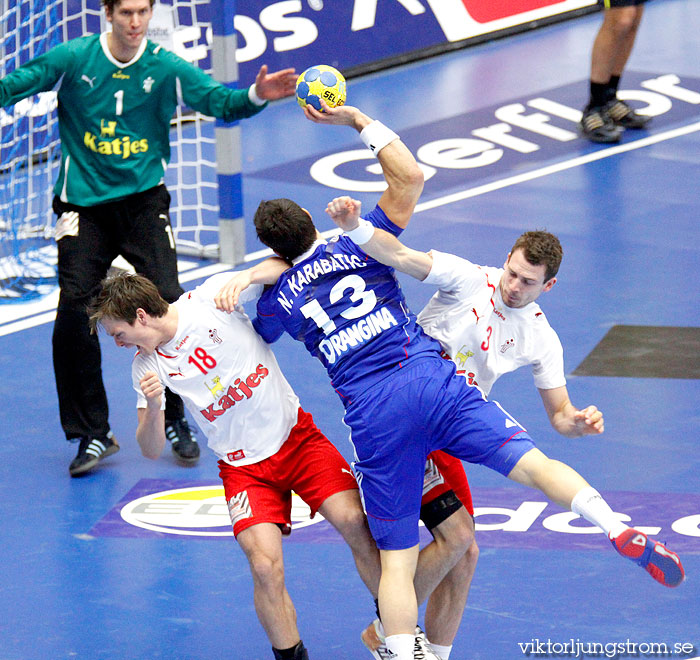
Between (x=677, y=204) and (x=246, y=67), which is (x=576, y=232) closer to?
(x=677, y=204)

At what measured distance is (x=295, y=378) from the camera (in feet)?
27.8

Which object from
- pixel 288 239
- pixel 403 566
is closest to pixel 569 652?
pixel 403 566

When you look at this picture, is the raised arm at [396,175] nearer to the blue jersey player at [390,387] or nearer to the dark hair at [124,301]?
the blue jersey player at [390,387]

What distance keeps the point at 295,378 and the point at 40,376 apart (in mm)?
1622

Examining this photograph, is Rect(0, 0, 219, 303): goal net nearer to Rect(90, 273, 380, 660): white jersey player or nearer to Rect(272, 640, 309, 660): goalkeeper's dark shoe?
Rect(90, 273, 380, 660): white jersey player

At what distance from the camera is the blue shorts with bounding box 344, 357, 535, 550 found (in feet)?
16.6

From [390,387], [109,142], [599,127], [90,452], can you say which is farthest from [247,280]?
[599,127]

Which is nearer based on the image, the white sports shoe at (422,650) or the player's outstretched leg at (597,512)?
the player's outstretched leg at (597,512)

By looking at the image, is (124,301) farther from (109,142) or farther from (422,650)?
(109,142)

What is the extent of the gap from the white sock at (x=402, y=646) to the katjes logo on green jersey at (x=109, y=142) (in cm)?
363

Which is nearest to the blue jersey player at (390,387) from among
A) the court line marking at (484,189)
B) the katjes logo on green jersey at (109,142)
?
the katjes logo on green jersey at (109,142)

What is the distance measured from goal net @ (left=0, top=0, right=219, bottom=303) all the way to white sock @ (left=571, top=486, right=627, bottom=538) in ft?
19.6

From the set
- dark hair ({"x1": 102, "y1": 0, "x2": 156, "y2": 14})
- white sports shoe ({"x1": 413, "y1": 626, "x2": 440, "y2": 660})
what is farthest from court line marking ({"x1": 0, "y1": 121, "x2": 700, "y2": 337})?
white sports shoe ({"x1": 413, "y1": 626, "x2": 440, "y2": 660})

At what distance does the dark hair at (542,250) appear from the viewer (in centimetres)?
529
